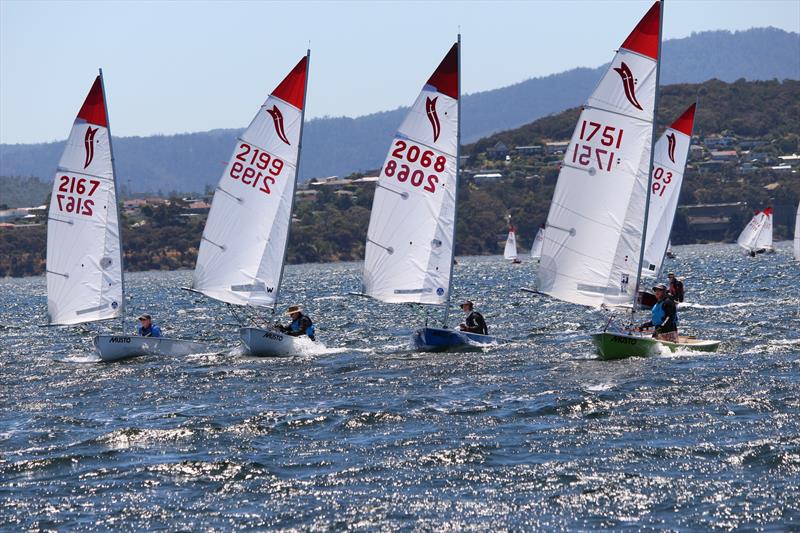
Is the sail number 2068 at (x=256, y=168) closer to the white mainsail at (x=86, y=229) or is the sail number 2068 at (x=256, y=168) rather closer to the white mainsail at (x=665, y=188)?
the white mainsail at (x=86, y=229)

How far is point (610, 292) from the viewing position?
94.8ft

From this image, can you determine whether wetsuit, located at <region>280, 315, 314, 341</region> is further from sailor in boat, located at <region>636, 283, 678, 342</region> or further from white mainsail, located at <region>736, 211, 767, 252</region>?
white mainsail, located at <region>736, 211, 767, 252</region>

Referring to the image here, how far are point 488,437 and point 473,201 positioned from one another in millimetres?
176454

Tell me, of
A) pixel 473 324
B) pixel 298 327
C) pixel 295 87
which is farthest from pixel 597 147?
pixel 298 327

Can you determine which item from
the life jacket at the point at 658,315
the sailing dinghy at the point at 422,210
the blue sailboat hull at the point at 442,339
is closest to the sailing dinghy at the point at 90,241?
the sailing dinghy at the point at 422,210

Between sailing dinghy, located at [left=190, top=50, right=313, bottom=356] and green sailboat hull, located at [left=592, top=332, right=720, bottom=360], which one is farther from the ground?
sailing dinghy, located at [left=190, top=50, right=313, bottom=356]

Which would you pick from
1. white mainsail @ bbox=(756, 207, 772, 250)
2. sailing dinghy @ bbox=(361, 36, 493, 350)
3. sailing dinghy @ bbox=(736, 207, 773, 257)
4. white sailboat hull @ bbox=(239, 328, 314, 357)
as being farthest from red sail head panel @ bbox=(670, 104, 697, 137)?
white mainsail @ bbox=(756, 207, 772, 250)

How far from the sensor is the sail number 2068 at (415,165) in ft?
102

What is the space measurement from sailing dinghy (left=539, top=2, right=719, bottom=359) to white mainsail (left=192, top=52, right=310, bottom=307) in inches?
289

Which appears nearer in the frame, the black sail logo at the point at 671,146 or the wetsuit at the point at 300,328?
the wetsuit at the point at 300,328

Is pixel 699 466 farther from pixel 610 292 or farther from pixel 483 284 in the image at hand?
pixel 483 284

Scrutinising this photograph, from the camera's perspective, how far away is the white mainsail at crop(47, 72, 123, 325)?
107ft

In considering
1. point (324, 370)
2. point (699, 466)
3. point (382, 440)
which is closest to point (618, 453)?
point (699, 466)

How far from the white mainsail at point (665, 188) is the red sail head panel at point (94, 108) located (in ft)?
65.7
